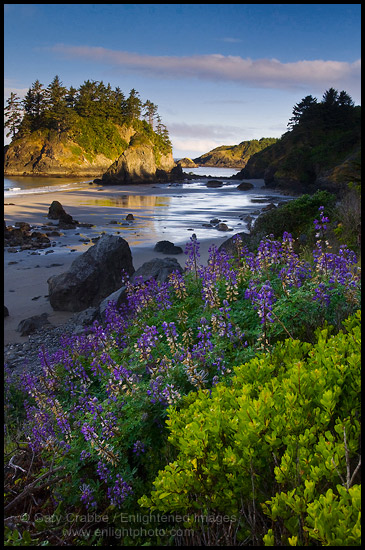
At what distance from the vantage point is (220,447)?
224cm

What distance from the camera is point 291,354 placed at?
3.06 meters

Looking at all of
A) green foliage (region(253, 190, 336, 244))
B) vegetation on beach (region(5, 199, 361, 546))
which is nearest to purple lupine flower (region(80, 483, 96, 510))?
vegetation on beach (region(5, 199, 361, 546))

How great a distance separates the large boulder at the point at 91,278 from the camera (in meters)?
11.8

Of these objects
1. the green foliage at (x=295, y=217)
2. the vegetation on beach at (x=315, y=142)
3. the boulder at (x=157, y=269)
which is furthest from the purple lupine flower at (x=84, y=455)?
the vegetation on beach at (x=315, y=142)

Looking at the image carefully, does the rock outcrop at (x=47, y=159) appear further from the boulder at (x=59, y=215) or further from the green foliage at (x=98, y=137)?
the boulder at (x=59, y=215)

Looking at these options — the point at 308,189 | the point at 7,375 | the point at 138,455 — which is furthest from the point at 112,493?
the point at 308,189

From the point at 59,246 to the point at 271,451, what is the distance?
20.7 meters

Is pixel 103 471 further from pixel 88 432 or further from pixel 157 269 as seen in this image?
pixel 157 269

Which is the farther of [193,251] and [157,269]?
[157,269]

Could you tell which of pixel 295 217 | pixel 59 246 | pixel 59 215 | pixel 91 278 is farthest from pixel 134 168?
pixel 91 278

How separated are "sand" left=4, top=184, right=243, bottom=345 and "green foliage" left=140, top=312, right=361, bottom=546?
27.7ft

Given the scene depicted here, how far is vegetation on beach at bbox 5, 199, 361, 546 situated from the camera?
202 cm

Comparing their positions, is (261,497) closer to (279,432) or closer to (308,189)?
(279,432)

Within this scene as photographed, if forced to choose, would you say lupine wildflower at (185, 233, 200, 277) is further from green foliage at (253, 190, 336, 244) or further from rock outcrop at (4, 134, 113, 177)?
rock outcrop at (4, 134, 113, 177)
